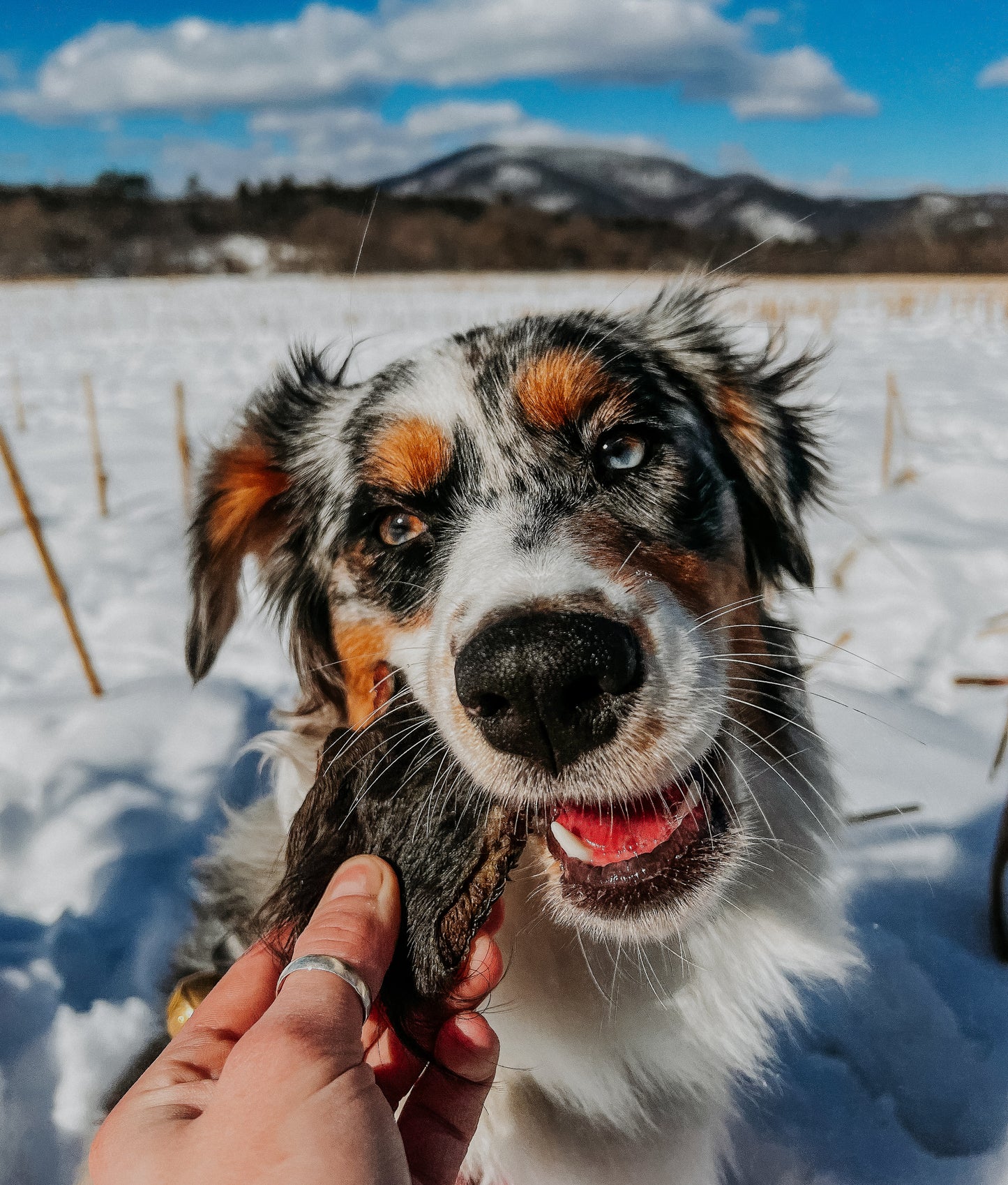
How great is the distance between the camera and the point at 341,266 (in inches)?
1732

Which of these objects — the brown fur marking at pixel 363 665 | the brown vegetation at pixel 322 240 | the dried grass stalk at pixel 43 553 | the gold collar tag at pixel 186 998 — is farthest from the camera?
the brown vegetation at pixel 322 240

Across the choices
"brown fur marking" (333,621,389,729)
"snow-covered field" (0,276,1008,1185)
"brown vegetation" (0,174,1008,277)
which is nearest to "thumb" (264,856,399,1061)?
"brown fur marking" (333,621,389,729)

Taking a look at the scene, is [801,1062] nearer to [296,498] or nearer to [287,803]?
[287,803]

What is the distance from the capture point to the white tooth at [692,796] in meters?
1.91

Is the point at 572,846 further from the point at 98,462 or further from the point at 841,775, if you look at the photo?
the point at 98,462

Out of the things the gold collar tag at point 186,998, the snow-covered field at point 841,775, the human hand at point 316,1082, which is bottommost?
the snow-covered field at point 841,775

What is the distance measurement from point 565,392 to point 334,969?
4.84 ft

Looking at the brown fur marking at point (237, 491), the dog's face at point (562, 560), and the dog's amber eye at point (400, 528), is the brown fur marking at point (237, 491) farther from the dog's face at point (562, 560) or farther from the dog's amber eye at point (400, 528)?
the dog's amber eye at point (400, 528)

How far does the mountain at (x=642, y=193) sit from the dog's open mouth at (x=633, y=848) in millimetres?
62680

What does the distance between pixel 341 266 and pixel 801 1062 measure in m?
45.7

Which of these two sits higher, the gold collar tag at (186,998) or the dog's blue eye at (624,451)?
the dog's blue eye at (624,451)

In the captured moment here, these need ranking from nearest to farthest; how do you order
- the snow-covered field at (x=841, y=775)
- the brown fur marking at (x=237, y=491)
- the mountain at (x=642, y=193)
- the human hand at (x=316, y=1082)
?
the human hand at (x=316, y=1082) → the snow-covered field at (x=841, y=775) → the brown fur marking at (x=237, y=491) → the mountain at (x=642, y=193)

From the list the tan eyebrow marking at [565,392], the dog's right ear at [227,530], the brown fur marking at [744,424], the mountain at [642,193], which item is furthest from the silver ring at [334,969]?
the mountain at [642,193]

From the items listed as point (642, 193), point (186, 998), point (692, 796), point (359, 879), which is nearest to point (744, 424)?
point (692, 796)
